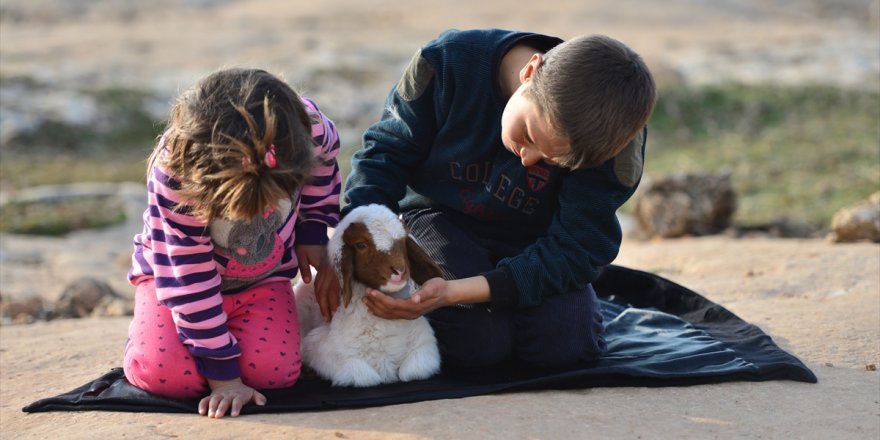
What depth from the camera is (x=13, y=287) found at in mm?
6906

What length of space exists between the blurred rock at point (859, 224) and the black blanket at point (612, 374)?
7.59 feet

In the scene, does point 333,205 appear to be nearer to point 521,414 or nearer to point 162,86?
point 521,414

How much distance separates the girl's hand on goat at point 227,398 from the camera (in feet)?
11.8

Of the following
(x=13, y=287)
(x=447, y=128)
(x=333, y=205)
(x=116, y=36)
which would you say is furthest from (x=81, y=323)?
(x=116, y=36)

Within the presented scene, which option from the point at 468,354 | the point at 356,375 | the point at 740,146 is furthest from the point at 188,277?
the point at 740,146

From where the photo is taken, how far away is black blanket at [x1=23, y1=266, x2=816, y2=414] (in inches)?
147

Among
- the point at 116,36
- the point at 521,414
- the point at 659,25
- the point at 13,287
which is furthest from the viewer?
the point at 659,25

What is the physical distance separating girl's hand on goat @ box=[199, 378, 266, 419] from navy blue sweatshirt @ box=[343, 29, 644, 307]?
2.89 ft

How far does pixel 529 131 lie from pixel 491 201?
0.74 meters

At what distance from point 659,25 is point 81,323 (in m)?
21.8

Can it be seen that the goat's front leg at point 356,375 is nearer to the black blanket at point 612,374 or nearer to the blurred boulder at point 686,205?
the black blanket at point 612,374

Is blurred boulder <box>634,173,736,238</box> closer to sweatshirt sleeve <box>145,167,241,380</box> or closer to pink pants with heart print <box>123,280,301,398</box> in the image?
pink pants with heart print <box>123,280,301,398</box>

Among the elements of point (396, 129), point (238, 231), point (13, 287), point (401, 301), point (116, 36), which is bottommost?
point (13, 287)

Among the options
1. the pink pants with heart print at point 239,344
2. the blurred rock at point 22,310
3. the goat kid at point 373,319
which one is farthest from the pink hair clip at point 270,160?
the blurred rock at point 22,310
